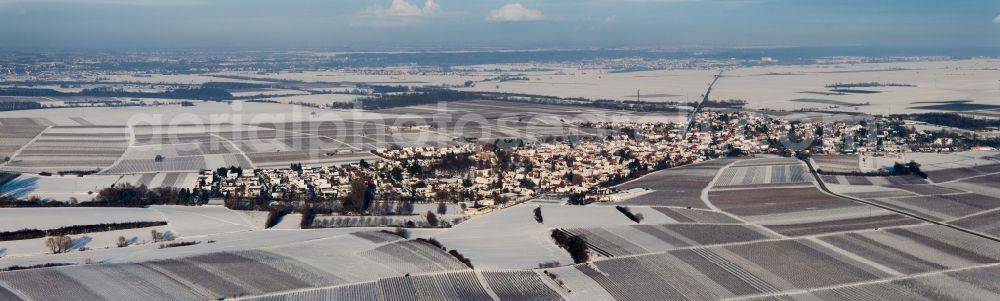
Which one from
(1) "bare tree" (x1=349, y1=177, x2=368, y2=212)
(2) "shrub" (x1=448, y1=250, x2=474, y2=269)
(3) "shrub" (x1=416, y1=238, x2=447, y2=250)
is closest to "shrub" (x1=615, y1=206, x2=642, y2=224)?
(3) "shrub" (x1=416, y1=238, x2=447, y2=250)

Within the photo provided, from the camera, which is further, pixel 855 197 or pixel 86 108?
pixel 86 108

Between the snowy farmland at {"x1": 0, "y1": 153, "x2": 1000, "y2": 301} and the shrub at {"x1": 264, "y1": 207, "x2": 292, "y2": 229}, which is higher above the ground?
the snowy farmland at {"x1": 0, "y1": 153, "x2": 1000, "y2": 301}

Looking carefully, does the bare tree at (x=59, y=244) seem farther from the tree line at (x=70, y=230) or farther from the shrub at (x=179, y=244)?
the shrub at (x=179, y=244)

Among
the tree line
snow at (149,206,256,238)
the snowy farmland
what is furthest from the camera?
snow at (149,206,256,238)

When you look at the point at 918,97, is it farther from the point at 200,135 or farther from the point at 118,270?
the point at 118,270

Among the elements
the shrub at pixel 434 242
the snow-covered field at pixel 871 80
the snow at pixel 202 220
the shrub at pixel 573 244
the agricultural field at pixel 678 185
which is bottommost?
the snow at pixel 202 220

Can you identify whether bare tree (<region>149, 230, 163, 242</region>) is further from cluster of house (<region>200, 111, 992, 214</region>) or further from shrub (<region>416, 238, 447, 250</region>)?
shrub (<region>416, 238, 447, 250</region>)

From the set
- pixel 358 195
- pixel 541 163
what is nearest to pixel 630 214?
pixel 358 195

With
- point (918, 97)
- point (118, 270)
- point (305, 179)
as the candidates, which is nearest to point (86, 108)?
point (305, 179)

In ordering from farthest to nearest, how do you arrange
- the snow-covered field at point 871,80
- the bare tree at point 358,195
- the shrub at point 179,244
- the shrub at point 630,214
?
the snow-covered field at point 871,80 < the bare tree at point 358,195 < the shrub at point 630,214 < the shrub at point 179,244

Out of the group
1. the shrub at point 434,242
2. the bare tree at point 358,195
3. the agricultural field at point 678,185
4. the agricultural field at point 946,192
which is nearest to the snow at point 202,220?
the bare tree at point 358,195

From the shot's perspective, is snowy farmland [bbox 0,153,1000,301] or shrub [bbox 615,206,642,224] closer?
snowy farmland [bbox 0,153,1000,301]
